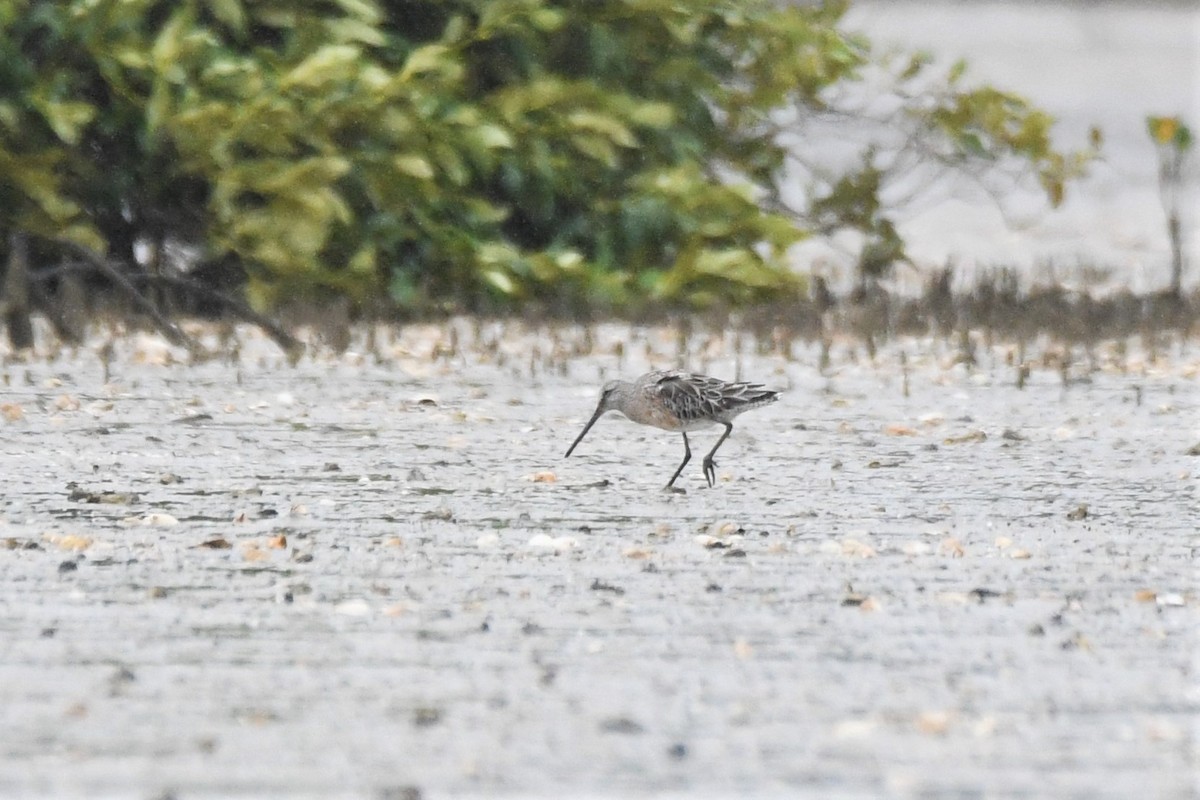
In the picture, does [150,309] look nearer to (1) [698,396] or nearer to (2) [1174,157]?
(1) [698,396]

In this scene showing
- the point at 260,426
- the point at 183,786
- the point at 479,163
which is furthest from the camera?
the point at 479,163

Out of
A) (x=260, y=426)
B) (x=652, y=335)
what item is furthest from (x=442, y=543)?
→ (x=652, y=335)

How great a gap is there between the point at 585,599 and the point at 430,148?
11.1 m

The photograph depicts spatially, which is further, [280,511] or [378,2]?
[378,2]

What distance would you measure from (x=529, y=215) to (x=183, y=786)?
566 inches

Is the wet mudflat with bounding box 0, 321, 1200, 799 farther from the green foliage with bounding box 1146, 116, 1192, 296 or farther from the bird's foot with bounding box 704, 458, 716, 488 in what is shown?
the green foliage with bounding box 1146, 116, 1192, 296

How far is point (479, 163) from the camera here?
58.3ft

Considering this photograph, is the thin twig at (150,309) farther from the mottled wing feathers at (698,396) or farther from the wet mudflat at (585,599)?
the mottled wing feathers at (698,396)

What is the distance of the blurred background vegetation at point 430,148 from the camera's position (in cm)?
1675

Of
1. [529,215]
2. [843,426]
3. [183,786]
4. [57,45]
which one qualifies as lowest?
[183,786]

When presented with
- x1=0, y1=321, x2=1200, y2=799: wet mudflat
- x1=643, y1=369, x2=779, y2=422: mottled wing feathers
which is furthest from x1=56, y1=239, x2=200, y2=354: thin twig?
x1=643, y1=369, x2=779, y2=422: mottled wing feathers

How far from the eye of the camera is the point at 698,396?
389 inches

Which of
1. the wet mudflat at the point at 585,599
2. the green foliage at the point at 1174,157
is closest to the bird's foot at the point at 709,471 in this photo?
the wet mudflat at the point at 585,599

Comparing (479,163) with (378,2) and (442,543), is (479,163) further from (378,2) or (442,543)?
(442,543)
